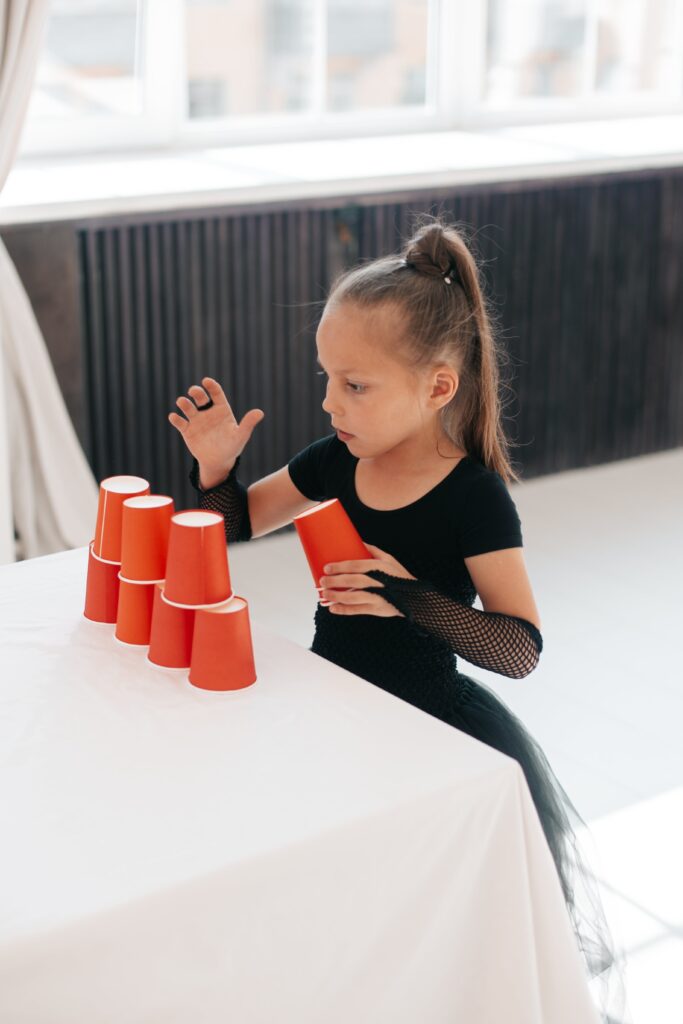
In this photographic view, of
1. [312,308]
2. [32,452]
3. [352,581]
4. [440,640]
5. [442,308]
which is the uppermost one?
[442,308]

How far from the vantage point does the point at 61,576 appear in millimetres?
1490

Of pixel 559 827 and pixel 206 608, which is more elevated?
pixel 206 608

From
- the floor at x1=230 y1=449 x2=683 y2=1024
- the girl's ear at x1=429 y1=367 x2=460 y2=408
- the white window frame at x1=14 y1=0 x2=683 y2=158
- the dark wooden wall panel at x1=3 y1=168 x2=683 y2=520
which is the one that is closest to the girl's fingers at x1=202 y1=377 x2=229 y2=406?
the girl's ear at x1=429 y1=367 x2=460 y2=408

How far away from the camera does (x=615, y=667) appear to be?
2.71 meters

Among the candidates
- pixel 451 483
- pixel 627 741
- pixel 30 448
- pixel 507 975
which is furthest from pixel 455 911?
pixel 30 448

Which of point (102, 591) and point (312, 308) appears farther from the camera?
point (312, 308)

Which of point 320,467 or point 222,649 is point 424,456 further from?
point 222,649

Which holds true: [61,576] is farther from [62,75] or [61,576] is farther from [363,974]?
[62,75]

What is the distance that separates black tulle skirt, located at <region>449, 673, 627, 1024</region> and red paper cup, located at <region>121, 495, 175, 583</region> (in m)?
0.39

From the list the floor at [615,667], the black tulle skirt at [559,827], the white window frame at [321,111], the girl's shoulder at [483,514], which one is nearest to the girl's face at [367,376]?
the girl's shoulder at [483,514]

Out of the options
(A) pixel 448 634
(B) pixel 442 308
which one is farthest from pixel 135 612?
(B) pixel 442 308

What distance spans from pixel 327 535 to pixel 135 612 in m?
0.20

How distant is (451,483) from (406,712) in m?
0.35

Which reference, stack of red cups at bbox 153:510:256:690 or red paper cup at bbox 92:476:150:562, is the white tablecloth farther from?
red paper cup at bbox 92:476:150:562
